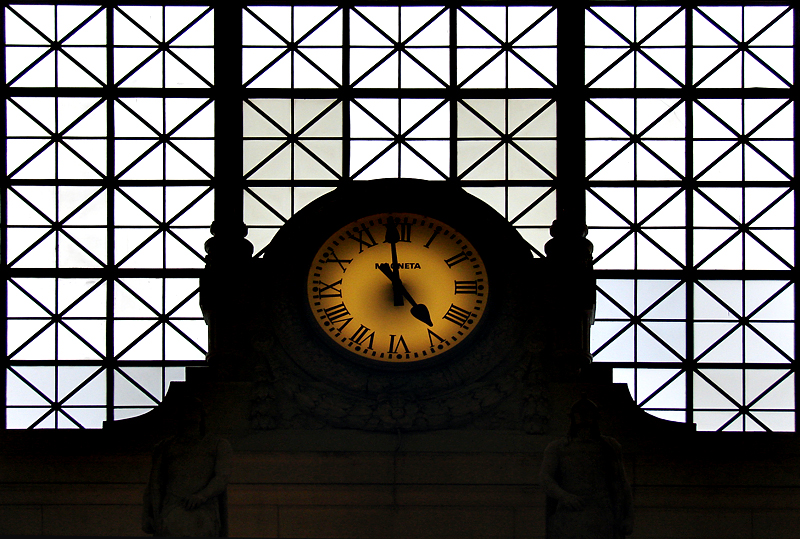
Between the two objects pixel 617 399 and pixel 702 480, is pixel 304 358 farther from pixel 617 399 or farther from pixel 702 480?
pixel 702 480

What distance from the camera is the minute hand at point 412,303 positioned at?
36.3 ft

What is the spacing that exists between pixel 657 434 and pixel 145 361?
6356 millimetres

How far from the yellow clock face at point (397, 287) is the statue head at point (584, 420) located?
1275mm

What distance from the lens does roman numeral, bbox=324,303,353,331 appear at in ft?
36.4

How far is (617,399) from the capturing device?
10617mm

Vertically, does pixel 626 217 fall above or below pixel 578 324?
above

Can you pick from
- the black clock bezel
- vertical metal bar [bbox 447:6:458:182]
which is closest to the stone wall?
the black clock bezel

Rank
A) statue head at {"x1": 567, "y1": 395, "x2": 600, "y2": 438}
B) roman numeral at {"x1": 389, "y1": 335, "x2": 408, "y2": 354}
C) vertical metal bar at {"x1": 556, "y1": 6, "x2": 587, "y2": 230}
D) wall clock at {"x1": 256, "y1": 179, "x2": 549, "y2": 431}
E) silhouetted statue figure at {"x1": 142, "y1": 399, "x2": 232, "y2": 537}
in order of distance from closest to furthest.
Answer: silhouetted statue figure at {"x1": 142, "y1": 399, "x2": 232, "y2": 537} < statue head at {"x1": 567, "y1": 395, "x2": 600, "y2": 438} < wall clock at {"x1": 256, "y1": 179, "x2": 549, "y2": 431} < roman numeral at {"x1": 389, "y1": 335, "x2": 408, "y2": 354} < vertical metal bar at {"x1": 556, "y1": 6, "x2": 587, "y2": 230}

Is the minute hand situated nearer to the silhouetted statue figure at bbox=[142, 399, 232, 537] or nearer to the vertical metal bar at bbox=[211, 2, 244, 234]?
the silhouetted statue figure at bbox=[142, 399, 232, 537]

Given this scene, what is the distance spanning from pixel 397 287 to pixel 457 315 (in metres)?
0.58

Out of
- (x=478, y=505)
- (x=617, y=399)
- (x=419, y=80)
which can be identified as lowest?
(x=478, y=505)

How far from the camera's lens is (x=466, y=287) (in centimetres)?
1118

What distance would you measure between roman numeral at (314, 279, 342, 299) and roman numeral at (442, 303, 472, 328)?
0.95 m

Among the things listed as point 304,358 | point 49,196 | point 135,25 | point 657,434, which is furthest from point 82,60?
point 657,434
